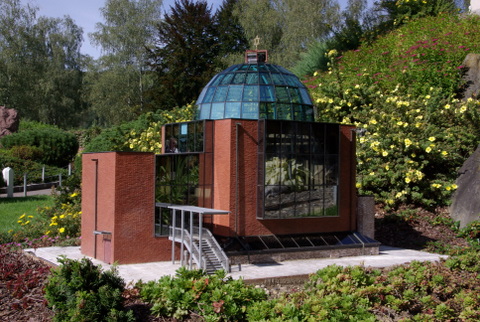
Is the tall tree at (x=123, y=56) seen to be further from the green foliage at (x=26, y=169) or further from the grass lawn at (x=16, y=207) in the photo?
the grass lawn at (x=16, y=207)

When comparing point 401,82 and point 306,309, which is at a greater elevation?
point 401,82

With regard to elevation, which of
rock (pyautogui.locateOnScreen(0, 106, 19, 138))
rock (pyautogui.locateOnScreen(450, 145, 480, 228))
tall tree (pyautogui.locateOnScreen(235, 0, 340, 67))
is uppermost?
tall tree (pyautogui.locateOnScreen(235, 0, 340, 67))

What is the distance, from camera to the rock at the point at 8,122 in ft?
122

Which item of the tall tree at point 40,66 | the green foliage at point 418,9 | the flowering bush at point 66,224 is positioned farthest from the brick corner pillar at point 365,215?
the tall tree at point 40,66

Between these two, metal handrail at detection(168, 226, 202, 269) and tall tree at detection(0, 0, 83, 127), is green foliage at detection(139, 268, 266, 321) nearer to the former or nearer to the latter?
metal handrail at detection(168, 226, 202, 269)

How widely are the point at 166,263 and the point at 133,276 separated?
1630mm

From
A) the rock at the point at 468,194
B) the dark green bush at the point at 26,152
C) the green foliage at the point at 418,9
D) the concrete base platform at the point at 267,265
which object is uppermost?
the green foliage at the point at 418,9

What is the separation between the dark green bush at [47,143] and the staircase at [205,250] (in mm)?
22211

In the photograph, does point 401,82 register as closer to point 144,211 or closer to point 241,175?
point 241,175

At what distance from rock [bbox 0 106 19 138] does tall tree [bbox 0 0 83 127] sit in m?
9.29

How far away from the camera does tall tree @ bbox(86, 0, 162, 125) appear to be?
149 feet

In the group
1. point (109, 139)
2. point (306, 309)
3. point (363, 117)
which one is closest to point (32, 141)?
point (109, 139)

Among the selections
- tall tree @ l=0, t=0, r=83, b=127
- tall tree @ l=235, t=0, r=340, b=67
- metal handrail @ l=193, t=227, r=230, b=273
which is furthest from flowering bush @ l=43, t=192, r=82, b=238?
tall tree @ l=0, t=0, r=83, b=127

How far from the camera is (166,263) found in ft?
42.2
